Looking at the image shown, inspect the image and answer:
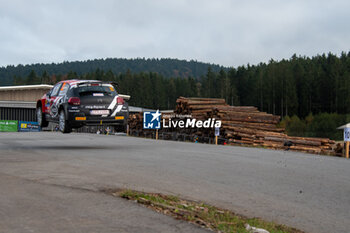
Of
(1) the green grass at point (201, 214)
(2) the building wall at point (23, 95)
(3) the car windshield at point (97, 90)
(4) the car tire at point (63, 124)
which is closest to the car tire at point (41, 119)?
(4) the car tire at point (63, 124)

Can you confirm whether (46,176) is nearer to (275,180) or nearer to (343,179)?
(275,180)

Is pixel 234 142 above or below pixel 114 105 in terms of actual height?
below

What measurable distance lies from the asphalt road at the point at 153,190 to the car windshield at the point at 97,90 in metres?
2.28

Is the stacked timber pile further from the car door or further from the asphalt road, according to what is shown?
the car door

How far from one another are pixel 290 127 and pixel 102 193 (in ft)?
250

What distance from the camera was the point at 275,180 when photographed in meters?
10.6

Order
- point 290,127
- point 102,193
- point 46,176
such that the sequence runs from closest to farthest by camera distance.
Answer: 1. point 102,193
2. point 46,176
3. point 290,127

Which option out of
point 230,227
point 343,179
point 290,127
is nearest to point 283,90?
point 290,127

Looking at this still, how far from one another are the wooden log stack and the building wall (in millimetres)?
16344

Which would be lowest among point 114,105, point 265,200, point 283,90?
point 265,200

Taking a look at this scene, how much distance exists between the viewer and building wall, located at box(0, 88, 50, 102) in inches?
474

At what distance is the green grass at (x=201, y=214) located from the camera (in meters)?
5.82

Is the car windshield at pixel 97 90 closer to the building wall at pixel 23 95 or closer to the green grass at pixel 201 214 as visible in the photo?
the building wall at pixel 23 95

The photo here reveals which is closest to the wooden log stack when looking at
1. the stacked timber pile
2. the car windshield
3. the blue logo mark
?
the stacked timber pile
